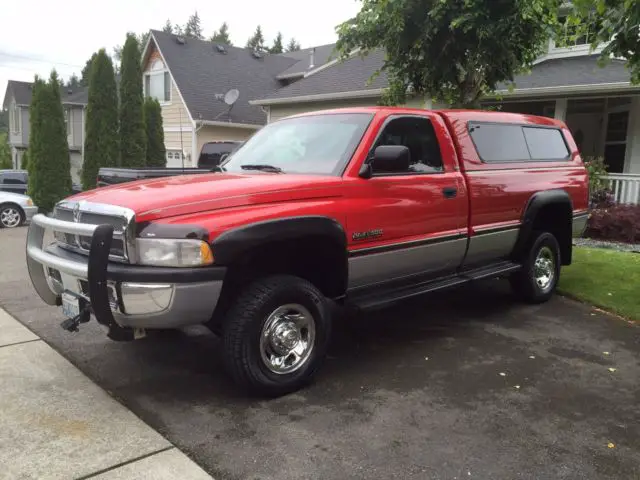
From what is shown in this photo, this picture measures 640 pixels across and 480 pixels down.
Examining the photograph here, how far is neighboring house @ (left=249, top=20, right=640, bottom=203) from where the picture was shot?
40.9 ft

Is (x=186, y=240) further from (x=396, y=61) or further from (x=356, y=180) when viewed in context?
(x=396, y=61)

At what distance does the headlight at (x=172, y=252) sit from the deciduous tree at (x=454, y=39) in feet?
15.0

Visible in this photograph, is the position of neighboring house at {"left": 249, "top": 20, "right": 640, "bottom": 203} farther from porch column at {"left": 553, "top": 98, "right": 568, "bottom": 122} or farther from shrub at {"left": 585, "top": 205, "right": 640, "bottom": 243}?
shrub at {"left": 585, "top": 205, "right": 640, "bottom": 243}

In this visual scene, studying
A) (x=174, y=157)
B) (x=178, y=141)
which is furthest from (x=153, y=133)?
(x=174, y=157)

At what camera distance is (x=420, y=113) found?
505 cm

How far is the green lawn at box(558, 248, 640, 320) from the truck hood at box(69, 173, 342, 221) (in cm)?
397

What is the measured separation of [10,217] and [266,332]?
40.9ft

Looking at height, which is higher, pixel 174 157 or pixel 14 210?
pixel 174 157

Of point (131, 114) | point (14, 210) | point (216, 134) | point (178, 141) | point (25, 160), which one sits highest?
point (131, 114)

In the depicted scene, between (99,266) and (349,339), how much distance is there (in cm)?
254

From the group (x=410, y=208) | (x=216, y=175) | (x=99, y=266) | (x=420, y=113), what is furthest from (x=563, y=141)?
(x=99, y=266)

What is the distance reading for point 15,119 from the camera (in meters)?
38.0

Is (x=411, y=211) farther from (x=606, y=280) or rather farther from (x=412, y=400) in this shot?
(x=606, y=280)

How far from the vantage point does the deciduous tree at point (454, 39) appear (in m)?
7.54
